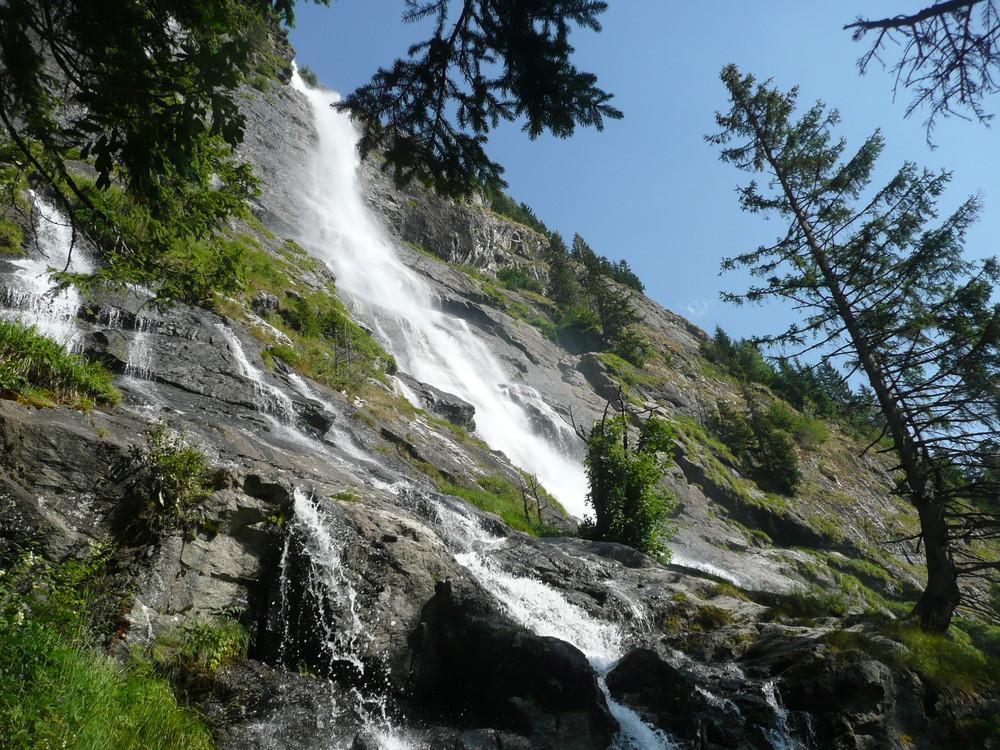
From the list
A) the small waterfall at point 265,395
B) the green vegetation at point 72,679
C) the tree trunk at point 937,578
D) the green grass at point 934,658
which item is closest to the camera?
the green vegetation at point 72,679

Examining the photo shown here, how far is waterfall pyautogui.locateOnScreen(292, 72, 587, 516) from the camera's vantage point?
1111 inches

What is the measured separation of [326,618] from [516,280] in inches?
2183

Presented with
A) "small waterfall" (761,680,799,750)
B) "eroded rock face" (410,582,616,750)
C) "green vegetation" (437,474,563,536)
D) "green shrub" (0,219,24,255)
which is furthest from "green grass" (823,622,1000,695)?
"green shrub" (0,219,24,255)

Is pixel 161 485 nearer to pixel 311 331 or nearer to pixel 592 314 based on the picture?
pixel 311 331

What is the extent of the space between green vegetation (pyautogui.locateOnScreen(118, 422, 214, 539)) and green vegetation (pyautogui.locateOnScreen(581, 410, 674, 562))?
11722mm

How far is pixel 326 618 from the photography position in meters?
7.39

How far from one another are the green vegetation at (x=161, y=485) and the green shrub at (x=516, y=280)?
5302 cm

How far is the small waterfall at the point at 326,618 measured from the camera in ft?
23.1

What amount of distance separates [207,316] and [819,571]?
26.6m

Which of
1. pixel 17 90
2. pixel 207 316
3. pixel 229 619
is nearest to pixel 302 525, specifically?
pixel 229 619

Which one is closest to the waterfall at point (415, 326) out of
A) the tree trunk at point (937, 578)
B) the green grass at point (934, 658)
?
the tree trunk at point (937, 578)

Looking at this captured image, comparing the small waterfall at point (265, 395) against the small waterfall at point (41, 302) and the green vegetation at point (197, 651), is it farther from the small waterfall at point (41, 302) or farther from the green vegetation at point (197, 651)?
the green vegetation at point (197, 651)

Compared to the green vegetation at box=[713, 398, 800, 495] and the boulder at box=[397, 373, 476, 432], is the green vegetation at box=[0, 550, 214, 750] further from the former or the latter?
the green vegetation at box=[713, 398, 800, 495]

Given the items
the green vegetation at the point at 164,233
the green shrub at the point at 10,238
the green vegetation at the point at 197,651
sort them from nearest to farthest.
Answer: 1. the green vegetation at the point at 164,233
2. the green vegetation at the point at 197,651
3. the green shrub at the point at 10,238
